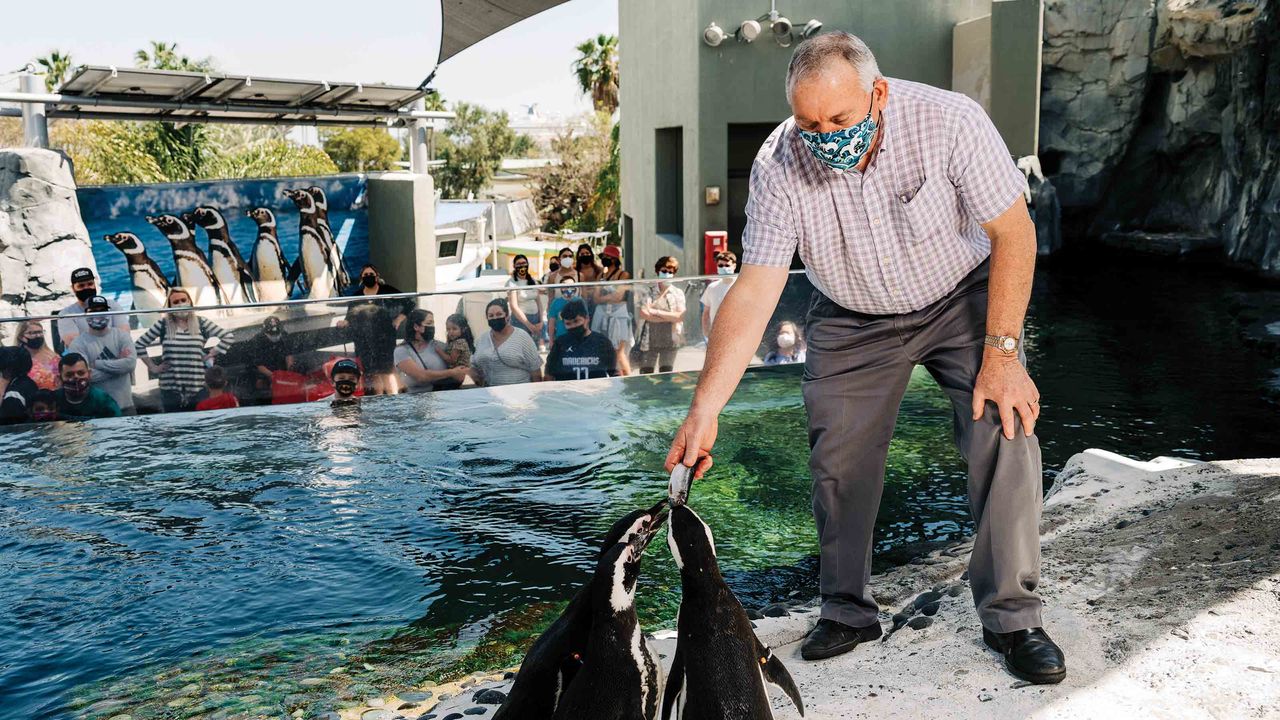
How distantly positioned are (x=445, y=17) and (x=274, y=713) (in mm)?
7534

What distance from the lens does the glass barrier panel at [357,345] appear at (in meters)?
7.89

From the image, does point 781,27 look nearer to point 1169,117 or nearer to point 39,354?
point 39,354

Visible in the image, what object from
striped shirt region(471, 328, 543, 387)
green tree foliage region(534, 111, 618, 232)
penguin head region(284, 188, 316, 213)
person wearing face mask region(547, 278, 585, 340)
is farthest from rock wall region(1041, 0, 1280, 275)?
green tree foliage region(534, 111, 618, 232)

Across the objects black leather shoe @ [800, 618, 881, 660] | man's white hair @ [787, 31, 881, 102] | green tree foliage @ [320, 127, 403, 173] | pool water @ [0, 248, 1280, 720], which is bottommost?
pool water @ [0, 248, 1280, 720]

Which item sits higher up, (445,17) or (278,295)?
(445,17)

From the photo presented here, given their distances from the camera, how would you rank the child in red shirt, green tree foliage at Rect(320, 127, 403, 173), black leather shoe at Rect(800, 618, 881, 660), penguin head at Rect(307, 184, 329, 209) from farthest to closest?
1. green tree foliage at Rect(320, 127, 403, 173)
2. penguin head at Rect(307, 184, 329, 209)
3. the child in red shirt
4. black leather shoe at Rect(800, 618, 881, 660)

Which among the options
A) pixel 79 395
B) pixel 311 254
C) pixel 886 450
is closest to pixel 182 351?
pixel 79 395

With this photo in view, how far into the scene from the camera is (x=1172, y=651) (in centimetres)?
355

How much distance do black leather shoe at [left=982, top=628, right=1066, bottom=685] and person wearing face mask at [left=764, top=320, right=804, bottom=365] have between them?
5.82 m

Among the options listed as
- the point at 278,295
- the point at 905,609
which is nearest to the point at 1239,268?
the point at 278,295

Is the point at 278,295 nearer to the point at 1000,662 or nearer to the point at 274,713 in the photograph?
the point at 274,713

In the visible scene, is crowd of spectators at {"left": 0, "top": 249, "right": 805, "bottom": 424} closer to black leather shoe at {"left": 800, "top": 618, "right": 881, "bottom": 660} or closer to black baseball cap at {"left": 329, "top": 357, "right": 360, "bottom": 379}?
black baseball cap at {"left": 329, "top": 357, "right": 360, "bottom": 379}

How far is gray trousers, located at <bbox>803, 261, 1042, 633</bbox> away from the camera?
11.4 ft

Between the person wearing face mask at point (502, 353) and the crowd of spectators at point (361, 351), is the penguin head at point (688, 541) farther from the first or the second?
the person wearing face mask at point (502, 353)
